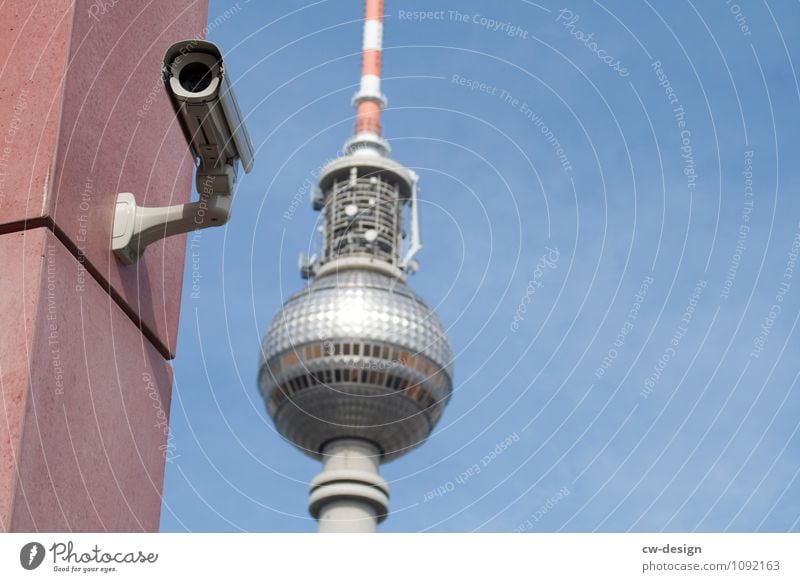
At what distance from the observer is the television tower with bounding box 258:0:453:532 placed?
264 ft

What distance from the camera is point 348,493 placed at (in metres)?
80.4

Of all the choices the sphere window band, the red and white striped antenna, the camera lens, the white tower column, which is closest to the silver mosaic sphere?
the sphere window band

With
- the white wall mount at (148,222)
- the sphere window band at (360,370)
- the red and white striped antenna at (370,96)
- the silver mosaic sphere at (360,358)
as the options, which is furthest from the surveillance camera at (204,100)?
→ the sphere window band at (360,370)

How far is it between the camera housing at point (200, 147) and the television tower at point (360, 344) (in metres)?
70.4

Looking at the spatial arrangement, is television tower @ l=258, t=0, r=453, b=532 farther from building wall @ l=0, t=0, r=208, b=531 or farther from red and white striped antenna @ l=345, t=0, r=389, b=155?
building wall @ l=0, t=0, r=208, b=531

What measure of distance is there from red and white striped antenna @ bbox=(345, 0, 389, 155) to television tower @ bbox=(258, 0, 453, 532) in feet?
0.29

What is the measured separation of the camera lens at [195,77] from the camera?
4.67 m

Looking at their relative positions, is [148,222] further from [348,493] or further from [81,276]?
[348,493]

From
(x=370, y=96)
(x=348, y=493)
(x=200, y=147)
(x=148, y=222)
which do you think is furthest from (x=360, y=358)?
(x=200, y=147)

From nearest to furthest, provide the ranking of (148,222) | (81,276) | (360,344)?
(81,276) < (148,222) < (360,344)

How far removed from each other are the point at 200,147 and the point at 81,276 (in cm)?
66

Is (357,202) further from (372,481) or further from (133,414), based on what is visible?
(133,414)

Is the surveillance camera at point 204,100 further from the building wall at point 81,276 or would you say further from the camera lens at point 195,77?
the building wall at point 81,276
